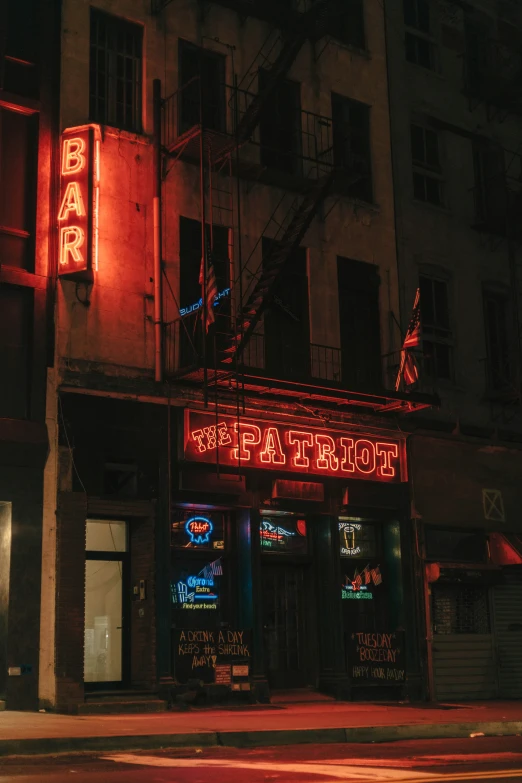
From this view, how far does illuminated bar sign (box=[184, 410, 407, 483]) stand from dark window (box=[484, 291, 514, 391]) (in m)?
3.90

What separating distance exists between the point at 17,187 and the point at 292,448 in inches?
274

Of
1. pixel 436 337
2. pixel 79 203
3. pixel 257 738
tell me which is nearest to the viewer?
pixel 257 738

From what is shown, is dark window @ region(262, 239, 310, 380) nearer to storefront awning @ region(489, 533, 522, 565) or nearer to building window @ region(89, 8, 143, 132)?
building window @ region(89, 8, 143, 132)

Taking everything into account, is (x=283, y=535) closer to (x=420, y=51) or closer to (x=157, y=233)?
(x=157, y=233)

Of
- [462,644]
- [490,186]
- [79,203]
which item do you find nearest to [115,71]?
[79,203]

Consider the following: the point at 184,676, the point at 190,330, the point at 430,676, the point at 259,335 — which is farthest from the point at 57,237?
the point at 430,676

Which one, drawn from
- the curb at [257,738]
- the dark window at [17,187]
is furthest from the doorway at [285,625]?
the dark window at [17,187]

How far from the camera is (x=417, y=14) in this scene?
85.1 ft

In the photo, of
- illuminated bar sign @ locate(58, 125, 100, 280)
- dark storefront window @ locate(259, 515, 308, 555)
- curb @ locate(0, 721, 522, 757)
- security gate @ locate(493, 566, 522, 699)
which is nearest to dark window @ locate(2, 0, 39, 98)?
illuminated bar sign @ locate(58, 125, 100, 280)

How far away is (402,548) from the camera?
72.2 feet

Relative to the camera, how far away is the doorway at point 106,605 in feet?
59.0

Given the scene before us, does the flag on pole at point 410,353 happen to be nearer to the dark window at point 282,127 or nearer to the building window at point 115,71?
the dark window at point 282,127

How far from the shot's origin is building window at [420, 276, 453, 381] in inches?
Answer: 940

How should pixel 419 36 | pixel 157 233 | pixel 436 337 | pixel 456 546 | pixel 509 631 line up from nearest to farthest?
pixel 157 233 < pixel 456 546 < pixel 509 631 < pixel 436 337 < pixel 419 36
